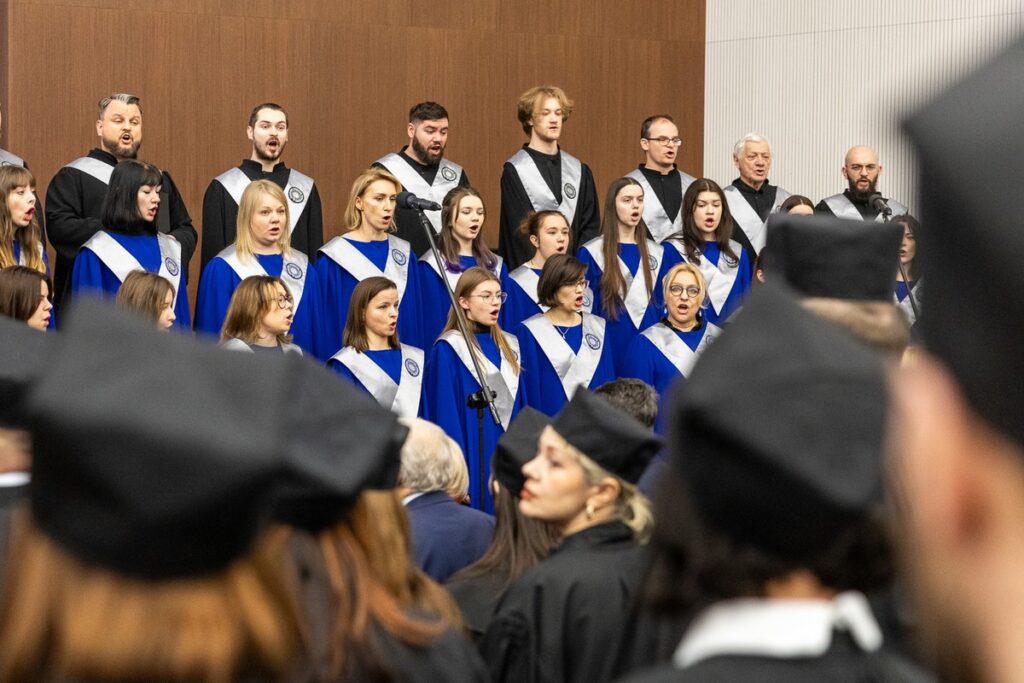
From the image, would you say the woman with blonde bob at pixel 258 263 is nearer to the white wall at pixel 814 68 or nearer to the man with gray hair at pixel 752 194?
the man with gray hair at pixel 752 194

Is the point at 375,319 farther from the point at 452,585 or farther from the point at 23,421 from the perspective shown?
the point at 23,421

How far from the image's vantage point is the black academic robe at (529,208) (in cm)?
951

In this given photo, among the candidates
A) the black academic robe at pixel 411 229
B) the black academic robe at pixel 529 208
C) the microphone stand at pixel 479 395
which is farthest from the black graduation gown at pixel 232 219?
the microphone stand at pixel 479 395

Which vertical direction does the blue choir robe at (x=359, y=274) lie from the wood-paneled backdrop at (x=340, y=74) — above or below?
below

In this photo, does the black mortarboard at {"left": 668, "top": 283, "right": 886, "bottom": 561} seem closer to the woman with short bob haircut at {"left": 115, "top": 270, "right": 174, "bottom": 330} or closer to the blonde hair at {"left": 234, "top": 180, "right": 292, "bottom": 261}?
the woman with short bob haircut at {"left": 115, "top": 270, "right": 174, "bottom": 330}

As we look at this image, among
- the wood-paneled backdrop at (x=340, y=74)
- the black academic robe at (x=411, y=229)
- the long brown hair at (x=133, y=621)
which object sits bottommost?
the long brown hair at (x=133, y=621)

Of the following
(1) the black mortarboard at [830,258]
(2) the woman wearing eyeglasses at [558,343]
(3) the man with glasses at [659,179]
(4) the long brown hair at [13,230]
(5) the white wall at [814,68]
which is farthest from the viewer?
(5) the white wall at [814,68]

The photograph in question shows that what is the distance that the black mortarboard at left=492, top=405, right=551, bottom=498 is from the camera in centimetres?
354

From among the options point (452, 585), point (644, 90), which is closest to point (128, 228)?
point (452, 585)

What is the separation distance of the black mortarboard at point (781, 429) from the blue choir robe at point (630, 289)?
7348 millimetres

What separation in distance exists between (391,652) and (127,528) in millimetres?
690

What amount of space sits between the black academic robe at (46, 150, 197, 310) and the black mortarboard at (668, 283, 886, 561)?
6.89m

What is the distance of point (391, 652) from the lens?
1.99m

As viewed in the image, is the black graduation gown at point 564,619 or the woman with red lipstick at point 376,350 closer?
the black graduation gown at point 564,619
